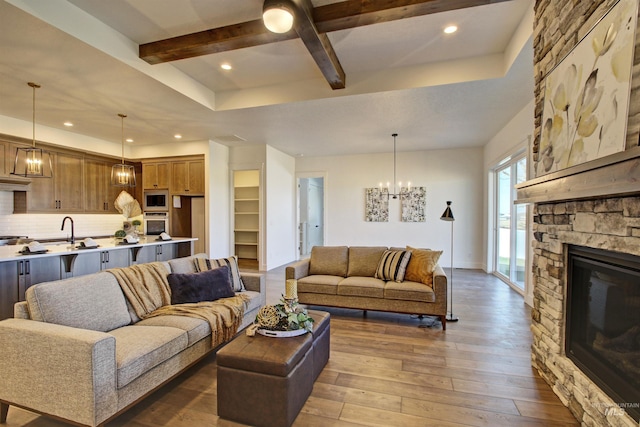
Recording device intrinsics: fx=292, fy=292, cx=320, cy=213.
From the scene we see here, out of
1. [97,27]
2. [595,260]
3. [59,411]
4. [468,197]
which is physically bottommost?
[59,411]

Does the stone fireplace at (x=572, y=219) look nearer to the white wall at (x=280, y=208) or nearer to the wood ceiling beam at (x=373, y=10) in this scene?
the wood ceiling beam at (x=373, y=10)

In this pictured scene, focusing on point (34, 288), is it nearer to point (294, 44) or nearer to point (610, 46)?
point (294, 44)

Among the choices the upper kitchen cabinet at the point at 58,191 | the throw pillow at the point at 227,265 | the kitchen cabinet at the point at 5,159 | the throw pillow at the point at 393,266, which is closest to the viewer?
the throw pillow at the point at 227,265

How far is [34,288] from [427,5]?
11.6 feet

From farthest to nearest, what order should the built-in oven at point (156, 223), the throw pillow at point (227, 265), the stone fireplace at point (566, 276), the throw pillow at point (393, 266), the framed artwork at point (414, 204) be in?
the framed artwork at point (414, 204) → the built-in oven at point (156, 223) → the throw pillow at point (393, 266) → the throw pillow at point (227, 265) → the stone fireplace at point (566, 276)

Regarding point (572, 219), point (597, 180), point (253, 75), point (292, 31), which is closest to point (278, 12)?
point (292, 31)

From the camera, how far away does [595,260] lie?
6.08 feet

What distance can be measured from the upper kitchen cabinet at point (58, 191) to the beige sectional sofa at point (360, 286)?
16.8 feet

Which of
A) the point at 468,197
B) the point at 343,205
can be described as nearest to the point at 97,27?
the point at 343,205

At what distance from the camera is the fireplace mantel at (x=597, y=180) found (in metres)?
1.28

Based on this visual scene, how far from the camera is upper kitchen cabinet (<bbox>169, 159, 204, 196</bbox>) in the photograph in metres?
6.37

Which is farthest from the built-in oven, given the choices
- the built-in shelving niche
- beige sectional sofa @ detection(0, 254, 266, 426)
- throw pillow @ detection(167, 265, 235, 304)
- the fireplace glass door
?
the fireplace glass door

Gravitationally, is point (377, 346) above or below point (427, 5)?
below

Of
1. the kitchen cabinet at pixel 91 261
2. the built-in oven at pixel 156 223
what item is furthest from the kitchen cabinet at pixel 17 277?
the built-in oven at pixel 156 223
